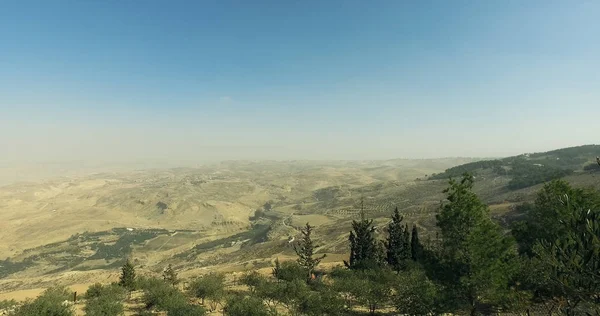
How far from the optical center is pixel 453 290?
25.9m

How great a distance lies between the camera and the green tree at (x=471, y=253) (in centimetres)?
2441

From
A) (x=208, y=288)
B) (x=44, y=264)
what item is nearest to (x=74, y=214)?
(x=44, y=264)

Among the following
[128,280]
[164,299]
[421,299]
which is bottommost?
[128,280]

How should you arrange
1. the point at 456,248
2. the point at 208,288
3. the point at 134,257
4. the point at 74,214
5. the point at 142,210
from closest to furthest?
the point at 456,248
the point at 208,288
the point at 134,257
the point at 74,214
the point at 142,210

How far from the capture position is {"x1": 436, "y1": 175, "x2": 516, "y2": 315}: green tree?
24406 mm

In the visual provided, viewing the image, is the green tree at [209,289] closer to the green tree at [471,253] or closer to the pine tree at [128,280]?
the pine tree at [128,280]

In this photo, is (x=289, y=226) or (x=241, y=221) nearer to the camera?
(x=289, y=226)

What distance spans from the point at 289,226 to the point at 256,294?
11342 centimetres

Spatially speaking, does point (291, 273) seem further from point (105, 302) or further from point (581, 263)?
point (581, 263)

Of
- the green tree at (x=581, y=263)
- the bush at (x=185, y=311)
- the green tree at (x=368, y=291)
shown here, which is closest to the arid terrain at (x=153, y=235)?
the green tree at (x=368, y=291)

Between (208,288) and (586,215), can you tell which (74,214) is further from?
(586,215)

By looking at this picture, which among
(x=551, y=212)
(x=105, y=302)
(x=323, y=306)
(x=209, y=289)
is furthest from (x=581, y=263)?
(x=105, y=302)

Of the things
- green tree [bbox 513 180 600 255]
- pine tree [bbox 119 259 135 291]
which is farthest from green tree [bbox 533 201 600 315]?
pine tree [bbox 119 259 135 291]

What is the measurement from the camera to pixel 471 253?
24.5 metres
